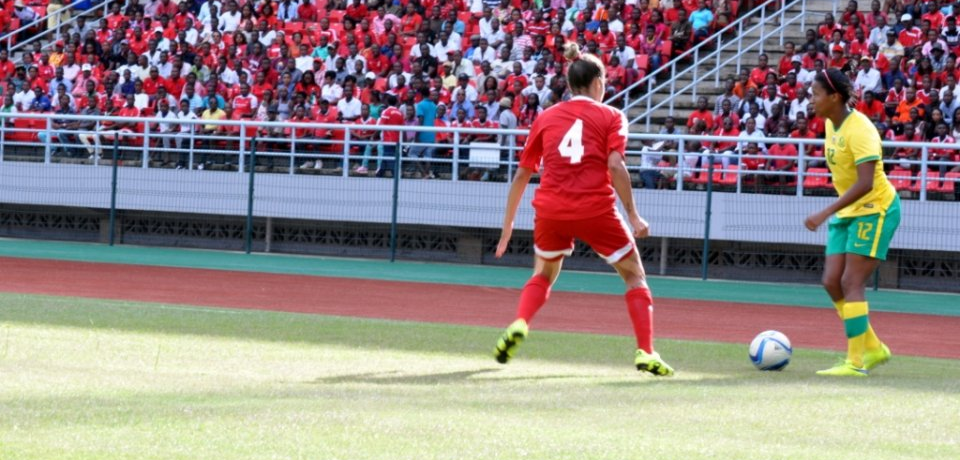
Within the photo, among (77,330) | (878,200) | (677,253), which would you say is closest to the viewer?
(878,200)

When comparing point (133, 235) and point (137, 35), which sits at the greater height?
point (137, 35)

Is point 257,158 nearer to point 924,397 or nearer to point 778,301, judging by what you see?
point 778,301

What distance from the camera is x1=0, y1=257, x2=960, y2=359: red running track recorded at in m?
13.2

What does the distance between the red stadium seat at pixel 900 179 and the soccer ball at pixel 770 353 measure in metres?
10.0

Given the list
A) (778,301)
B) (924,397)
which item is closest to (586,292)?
(778,301)

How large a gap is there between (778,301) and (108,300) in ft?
25.6

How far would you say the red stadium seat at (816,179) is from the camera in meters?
19.4

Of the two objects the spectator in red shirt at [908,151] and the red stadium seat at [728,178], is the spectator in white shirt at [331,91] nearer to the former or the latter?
the red stadium seat at [728,178]

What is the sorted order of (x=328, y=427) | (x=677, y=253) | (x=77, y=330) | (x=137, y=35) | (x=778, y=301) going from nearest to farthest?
(x=328, y=427) → (x=77, y=330) → (x=778, y=301) → (x=677, y=253) → (x=137, y=35)

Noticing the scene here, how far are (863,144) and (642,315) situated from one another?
1.80 meters

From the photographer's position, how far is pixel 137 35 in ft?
94.1

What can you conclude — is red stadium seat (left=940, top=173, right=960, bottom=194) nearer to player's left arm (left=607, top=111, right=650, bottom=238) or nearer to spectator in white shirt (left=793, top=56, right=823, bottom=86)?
spectator in white shirt (left=793, top=56, right=823, bottom=86)

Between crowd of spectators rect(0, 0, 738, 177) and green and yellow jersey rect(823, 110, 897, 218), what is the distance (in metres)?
12.0

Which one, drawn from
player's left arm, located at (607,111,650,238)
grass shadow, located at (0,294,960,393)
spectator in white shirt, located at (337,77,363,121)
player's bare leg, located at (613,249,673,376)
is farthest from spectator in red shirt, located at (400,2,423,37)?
player's left arm, located at (607,111,650,238)
